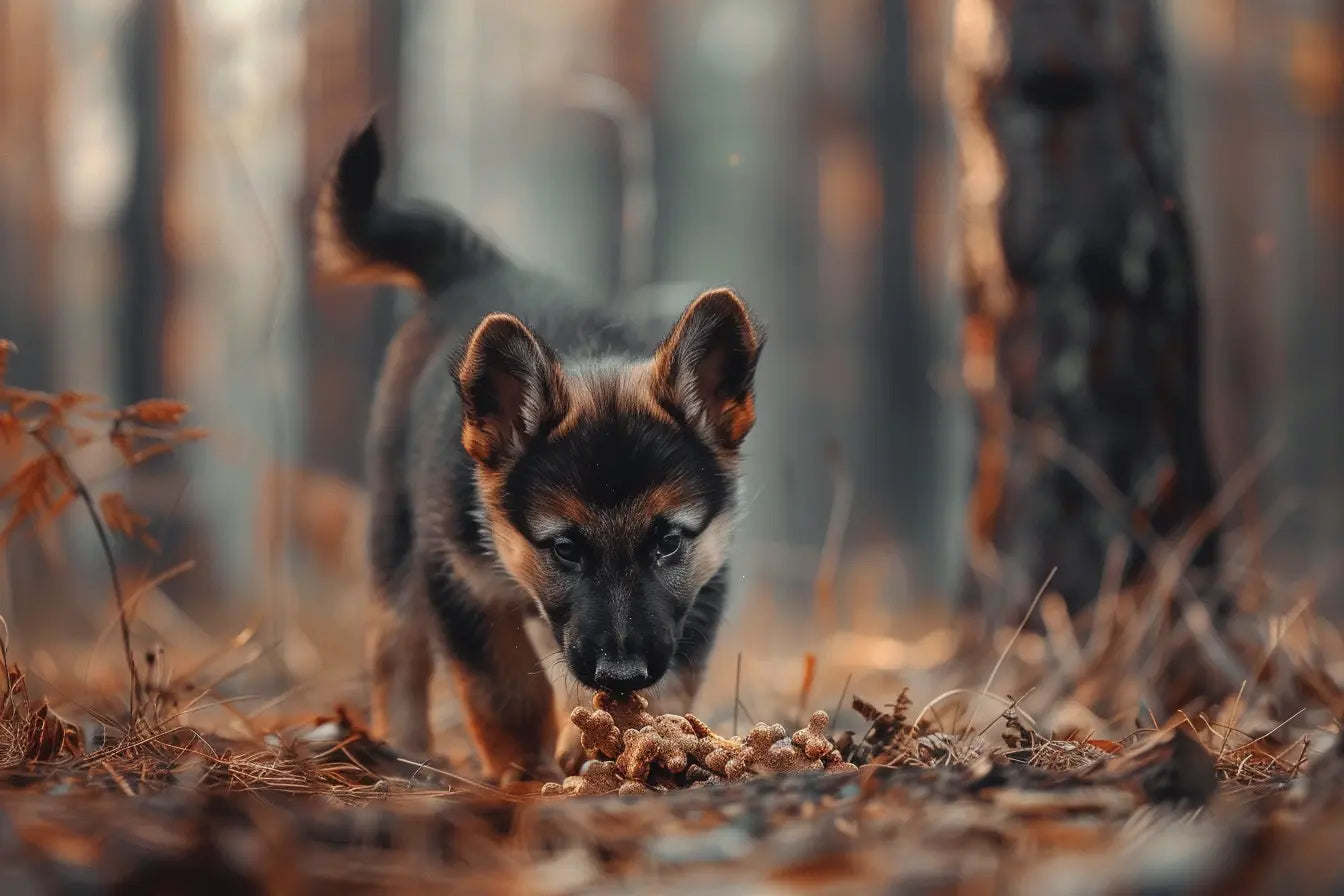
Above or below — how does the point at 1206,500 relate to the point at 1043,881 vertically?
below

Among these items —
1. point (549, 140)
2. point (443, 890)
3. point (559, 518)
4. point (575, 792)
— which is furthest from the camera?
point (549, 140)

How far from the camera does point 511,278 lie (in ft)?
12.6

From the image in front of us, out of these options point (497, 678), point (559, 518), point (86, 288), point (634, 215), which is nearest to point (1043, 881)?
point (559, 518)

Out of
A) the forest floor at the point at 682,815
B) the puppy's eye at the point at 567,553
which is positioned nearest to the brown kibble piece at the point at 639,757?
the forest floor at the point at 682,815

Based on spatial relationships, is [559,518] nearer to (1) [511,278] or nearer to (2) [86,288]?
(1) [511,278]

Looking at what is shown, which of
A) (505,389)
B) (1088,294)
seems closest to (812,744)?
(505,389)

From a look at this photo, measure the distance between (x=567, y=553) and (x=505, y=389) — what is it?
42 cm

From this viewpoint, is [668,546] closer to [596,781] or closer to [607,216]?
[596,781]

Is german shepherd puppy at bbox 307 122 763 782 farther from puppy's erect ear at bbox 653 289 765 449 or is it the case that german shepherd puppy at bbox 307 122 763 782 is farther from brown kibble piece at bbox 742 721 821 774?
brown kibble piece at bbox 742 721 821 774

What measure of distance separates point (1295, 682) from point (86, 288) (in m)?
8.95

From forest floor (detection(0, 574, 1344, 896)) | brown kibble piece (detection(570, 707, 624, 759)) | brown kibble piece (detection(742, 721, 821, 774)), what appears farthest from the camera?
brown kibble piece (detection(570, 707, 624, 759))

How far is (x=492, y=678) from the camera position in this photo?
136 inches

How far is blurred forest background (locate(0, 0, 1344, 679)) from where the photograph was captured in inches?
320

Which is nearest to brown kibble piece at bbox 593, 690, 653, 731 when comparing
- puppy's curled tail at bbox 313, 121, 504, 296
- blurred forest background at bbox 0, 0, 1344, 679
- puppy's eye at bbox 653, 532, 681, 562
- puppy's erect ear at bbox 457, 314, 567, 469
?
puppy's eye at bbox 653, 532, 681, 562
